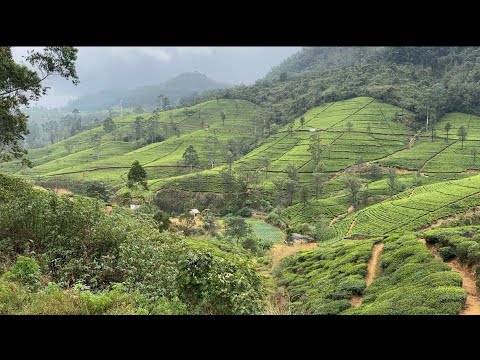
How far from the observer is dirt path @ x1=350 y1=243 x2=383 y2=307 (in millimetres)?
17087

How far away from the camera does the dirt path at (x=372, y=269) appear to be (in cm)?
1709

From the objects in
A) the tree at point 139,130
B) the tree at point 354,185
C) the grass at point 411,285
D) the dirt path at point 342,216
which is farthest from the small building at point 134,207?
the tree at point 139,130

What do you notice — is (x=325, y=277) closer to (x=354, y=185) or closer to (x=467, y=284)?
(x=467, y=284)

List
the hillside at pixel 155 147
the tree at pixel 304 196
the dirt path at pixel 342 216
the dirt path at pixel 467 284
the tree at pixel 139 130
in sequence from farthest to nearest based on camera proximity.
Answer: the tree at pixel 139 130 < the hillside at pixel 155 147 < the tree at pixel 304 196 < the dirt path at pixel 342 216 < the dirt path at pixel 467 284

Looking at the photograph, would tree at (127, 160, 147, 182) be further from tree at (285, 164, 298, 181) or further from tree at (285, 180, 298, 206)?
tree at (285, 164, 298, 181)

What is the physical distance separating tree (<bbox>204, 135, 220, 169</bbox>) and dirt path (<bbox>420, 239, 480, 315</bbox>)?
49070mm

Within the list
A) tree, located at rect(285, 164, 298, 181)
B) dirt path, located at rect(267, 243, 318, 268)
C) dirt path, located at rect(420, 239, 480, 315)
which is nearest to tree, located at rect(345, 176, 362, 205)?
tree, located at rect(285, 164, 298, 181)

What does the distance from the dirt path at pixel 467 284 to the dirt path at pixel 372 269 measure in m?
2.68

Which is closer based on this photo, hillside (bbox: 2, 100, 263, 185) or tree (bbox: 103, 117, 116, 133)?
hillside (bbox: 2, 100, 263, 185)

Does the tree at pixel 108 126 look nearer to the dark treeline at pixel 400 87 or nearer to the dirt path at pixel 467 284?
the dark treeline at pixel 400 87

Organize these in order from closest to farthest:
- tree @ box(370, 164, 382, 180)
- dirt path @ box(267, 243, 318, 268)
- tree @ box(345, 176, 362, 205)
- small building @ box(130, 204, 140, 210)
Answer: small building @ box(130, 204, 140, 210) < dirt path @ box(267, 243, 318, 268) < tree @ box(345, 176, 362, 205) < tree @ box(370, 164, 382, 180)

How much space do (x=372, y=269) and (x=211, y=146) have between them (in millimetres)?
52380
